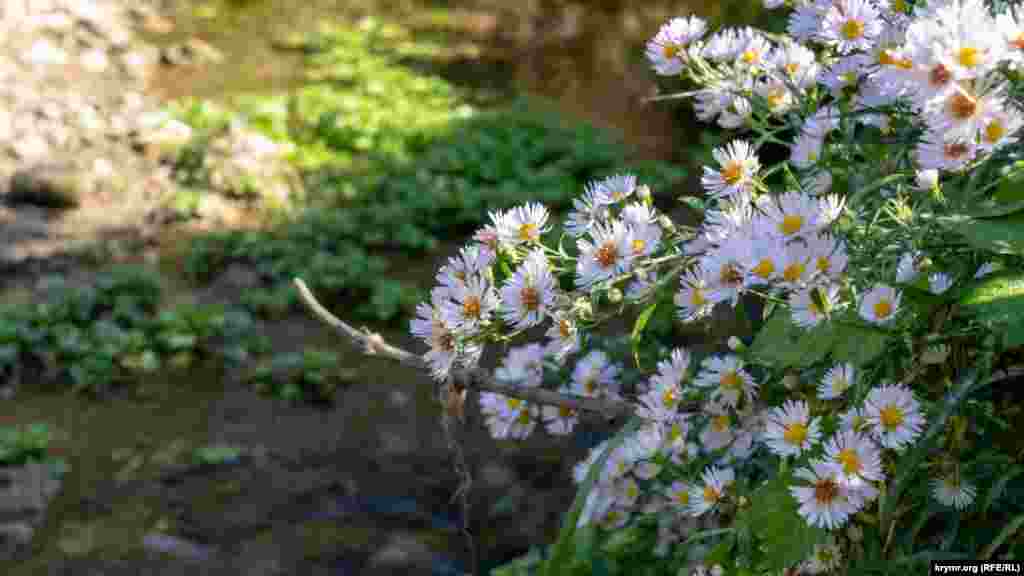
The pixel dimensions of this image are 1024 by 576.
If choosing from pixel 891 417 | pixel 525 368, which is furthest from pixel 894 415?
pixel 525 368

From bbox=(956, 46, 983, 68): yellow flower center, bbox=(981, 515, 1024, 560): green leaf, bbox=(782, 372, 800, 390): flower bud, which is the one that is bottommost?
bbox=(981, 515, 1024, 560): green leaf

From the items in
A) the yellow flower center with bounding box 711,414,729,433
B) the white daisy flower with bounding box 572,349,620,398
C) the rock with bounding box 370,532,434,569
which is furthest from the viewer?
the rock with bounding box 370,532,434,569

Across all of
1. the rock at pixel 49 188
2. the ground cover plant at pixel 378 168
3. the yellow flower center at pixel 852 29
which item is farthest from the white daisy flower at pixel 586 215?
the rock at pixel 49 188

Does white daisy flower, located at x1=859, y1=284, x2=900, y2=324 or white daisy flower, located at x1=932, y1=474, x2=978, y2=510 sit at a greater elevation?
white daisy flower, located at x1=859, y1=284, x2=900, y2=324

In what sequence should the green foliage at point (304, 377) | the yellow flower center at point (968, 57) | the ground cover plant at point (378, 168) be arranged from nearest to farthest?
the yellow flower center at point (968, 57)
the green foliage at point (304, 377)
the ground cover plant at point (378, 168)

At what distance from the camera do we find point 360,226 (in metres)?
4.57

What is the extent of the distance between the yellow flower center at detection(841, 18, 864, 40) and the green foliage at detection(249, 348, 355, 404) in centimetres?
239

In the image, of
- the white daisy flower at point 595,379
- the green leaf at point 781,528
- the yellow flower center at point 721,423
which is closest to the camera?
the green leaf at point 781,528

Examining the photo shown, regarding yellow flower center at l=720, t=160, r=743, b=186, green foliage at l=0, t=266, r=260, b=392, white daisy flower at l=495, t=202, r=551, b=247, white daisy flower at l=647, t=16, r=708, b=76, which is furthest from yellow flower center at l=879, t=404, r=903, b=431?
Answer: green foliage at l=0, t=266, r=260, b=392

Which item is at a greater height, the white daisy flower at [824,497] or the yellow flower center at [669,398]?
the yellow flower center at [669,398]

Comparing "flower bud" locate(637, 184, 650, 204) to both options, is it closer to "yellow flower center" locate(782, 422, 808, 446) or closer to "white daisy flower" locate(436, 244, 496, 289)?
"white daisy flower" locate(436, 244, 496, 289)

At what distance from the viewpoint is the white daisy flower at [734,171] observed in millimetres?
1415

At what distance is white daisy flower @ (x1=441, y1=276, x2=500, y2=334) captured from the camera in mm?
1380

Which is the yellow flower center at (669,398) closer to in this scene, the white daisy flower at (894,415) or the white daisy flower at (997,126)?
the white daisy flower at (894,415)
